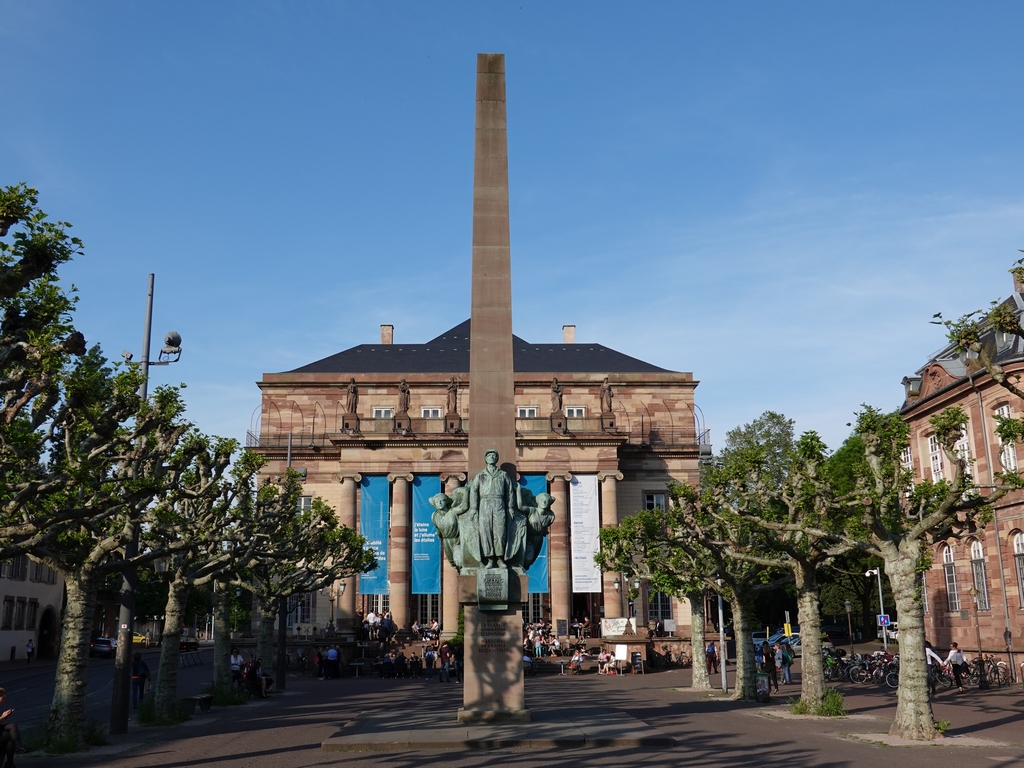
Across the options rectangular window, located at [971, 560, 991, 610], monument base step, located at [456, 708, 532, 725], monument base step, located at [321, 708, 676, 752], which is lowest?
monument base step, located at [321, 708, 676, 752]

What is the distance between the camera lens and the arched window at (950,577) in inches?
1559

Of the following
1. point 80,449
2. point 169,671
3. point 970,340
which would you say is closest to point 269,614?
point 169,671

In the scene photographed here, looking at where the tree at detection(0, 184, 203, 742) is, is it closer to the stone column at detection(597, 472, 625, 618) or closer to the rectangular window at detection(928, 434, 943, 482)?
the rectangular window at detection(928, 434, 943, 482)

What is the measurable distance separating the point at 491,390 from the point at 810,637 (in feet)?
32.5

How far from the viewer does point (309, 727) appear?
70.8 feet

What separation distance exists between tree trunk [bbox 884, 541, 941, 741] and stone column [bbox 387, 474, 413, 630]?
37.1 m

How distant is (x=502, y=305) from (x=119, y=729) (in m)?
12.0

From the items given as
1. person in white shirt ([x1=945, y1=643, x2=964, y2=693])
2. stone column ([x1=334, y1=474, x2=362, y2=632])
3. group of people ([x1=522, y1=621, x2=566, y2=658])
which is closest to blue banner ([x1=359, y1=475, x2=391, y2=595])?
stone column ([x1=334, y1=474, x2=362, y2=632])

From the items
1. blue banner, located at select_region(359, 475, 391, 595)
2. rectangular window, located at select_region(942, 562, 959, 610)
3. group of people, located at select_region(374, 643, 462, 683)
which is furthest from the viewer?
blue banner, located at select_region(359, 475, 391, 595)

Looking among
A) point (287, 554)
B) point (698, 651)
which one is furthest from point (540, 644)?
point (287, 554)

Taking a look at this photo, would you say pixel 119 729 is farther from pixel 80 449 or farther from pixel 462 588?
pixel 462 588

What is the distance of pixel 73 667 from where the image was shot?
58.7ft

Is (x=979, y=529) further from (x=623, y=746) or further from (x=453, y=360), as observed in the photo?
(x=453, y=360)

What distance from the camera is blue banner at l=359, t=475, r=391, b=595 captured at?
174 feet
